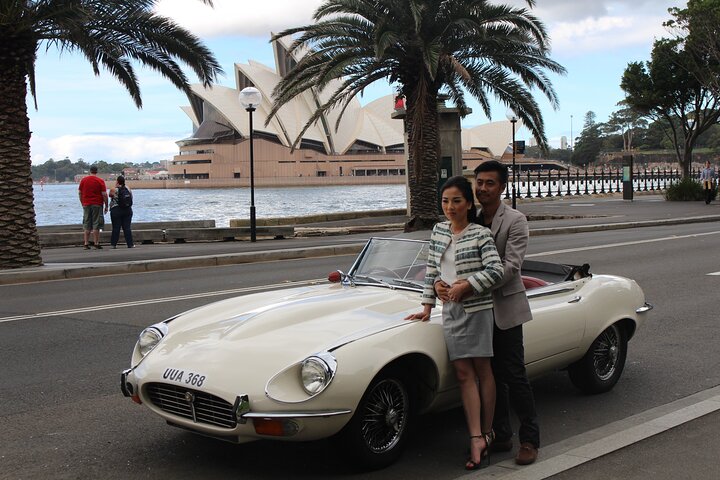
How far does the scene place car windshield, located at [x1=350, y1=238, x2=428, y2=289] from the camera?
5.36 meters

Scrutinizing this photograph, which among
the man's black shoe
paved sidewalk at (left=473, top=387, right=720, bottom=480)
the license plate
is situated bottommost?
paved sidewalk at (left=473, top=387, right=720, bottom=480)

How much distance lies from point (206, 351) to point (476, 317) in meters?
1.49

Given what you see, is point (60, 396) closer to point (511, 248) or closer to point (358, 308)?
point (358, 308)

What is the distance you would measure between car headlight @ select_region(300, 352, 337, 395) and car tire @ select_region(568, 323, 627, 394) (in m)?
2.44

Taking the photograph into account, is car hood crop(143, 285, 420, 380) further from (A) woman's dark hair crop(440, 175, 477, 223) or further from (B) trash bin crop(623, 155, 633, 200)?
(B) trash bin crop(623, 155, 633, 200)

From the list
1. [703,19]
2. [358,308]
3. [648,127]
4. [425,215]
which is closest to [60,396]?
[358,308]

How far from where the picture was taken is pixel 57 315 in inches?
377

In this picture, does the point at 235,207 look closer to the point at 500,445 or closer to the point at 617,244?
the point at 617,244

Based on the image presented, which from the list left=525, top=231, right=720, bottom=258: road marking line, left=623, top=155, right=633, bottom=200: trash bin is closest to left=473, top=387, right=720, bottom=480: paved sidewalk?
left=525, top=231, right=720, bottom=258: road marking line

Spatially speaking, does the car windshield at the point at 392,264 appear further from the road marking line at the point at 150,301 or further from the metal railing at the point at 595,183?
the metal railing at the point at 595,183

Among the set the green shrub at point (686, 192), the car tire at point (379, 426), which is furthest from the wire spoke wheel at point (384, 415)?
the green shrub at point (686, 192)

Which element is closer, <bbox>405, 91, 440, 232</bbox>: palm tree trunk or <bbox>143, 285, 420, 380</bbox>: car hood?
<bbox>143, 285, 420, 380</bbox>: car hood

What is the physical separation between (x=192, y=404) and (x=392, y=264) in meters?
1.85

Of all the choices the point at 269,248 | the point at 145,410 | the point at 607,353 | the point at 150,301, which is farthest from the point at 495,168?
the point at 269,248
